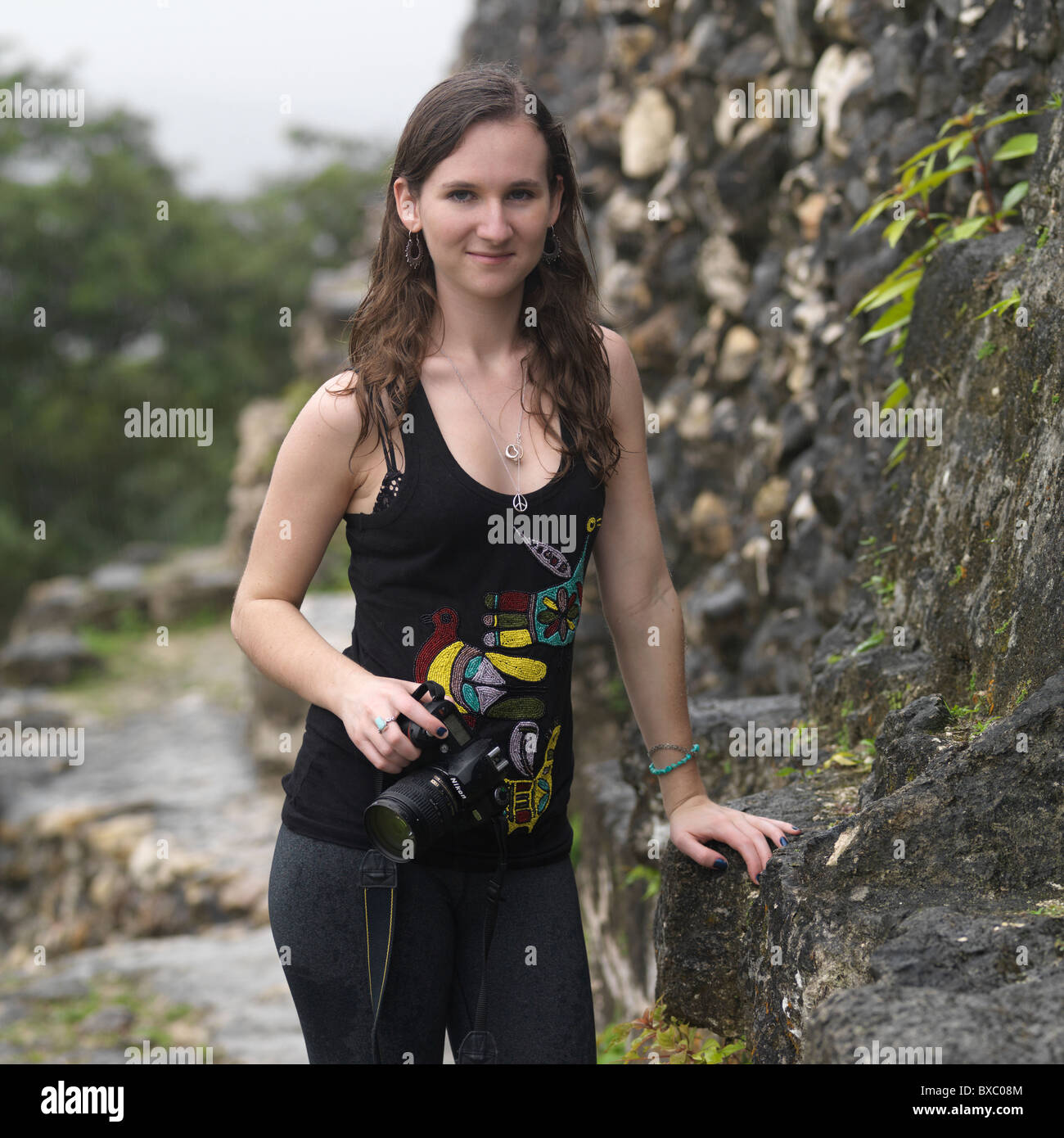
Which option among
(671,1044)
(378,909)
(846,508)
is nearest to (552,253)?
(378,909)

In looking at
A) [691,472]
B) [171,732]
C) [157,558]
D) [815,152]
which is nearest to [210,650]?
[171,732]

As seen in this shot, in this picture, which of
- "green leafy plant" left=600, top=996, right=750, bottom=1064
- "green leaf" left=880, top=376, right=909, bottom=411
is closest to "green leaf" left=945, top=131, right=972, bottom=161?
"green leaf" left=880, top=376, right=909, bottom=411

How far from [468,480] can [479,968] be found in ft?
2.60

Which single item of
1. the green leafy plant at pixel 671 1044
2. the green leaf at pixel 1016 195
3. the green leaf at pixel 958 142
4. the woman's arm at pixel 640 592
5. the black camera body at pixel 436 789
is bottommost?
the green leafy plant at pixel 671 1044

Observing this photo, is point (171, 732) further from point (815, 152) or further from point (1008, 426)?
point (1008, 426)

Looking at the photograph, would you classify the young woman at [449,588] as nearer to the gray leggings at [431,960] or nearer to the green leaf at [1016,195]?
the gray leggings at [431,960]

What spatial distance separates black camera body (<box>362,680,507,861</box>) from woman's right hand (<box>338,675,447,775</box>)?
0.01 meters

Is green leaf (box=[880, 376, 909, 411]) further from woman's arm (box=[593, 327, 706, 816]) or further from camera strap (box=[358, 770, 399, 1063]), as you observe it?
camera strap (box=[358, 770, 399, 1063])

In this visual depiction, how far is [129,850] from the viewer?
9.83 metres

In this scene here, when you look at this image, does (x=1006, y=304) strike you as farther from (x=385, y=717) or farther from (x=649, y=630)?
(x=385, y=717)

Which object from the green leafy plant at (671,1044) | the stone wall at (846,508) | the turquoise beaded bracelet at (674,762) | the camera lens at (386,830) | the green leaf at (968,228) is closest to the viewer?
the stone wall at (846,508)

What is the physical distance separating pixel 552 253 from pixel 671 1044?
1.55 m

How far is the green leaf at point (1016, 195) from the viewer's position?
328cm

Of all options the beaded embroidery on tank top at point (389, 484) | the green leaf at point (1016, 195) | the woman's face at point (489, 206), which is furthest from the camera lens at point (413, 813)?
the green leaf at point (1016, 195)
